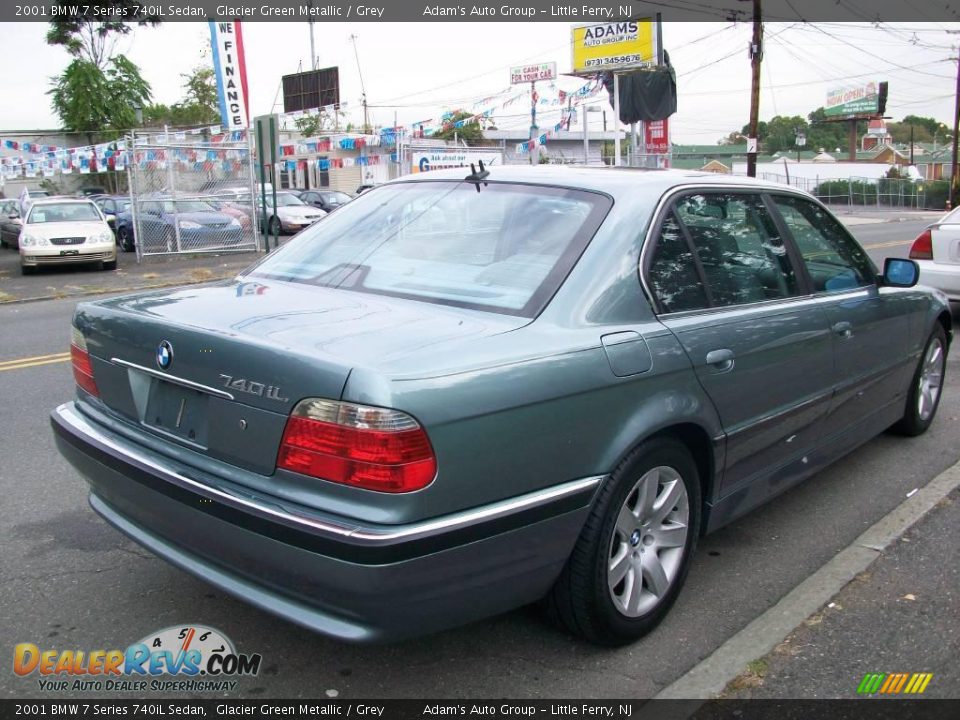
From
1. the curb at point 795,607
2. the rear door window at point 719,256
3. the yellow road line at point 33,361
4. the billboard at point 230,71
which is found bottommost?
the curb at point 795,607

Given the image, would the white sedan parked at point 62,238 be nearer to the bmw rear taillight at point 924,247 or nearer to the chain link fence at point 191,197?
the chain link fence at point 191,197

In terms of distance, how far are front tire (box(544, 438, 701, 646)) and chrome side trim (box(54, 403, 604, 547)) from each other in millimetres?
Answer: 186

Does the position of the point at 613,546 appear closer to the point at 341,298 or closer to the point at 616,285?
the point at 616,285

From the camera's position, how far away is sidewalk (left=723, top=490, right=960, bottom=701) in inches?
113

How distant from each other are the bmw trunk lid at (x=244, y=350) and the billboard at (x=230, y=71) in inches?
699

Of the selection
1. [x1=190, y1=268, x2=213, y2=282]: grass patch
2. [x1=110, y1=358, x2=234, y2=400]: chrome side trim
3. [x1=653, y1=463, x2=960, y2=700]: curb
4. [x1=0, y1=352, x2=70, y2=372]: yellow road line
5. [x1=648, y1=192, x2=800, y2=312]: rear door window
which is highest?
[x1=648, y1=192, x2=800, y2=312]: rear door window

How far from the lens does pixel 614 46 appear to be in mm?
30328

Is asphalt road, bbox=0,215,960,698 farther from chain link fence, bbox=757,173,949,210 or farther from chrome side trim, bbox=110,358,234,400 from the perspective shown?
chain link fence, bbox=757,173,949,210

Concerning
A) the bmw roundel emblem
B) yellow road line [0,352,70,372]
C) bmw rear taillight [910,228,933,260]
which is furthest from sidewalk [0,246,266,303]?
the bmw roundel emblem

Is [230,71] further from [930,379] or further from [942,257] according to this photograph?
[930,379]

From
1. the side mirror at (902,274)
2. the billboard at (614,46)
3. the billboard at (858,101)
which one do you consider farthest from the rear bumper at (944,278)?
the billboard at (858,101)

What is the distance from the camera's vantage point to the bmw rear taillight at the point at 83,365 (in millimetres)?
3248

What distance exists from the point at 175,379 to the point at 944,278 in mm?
8605

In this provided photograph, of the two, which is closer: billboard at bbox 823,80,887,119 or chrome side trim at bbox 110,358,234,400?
chrome side trim at bbox 110,358,234,400
